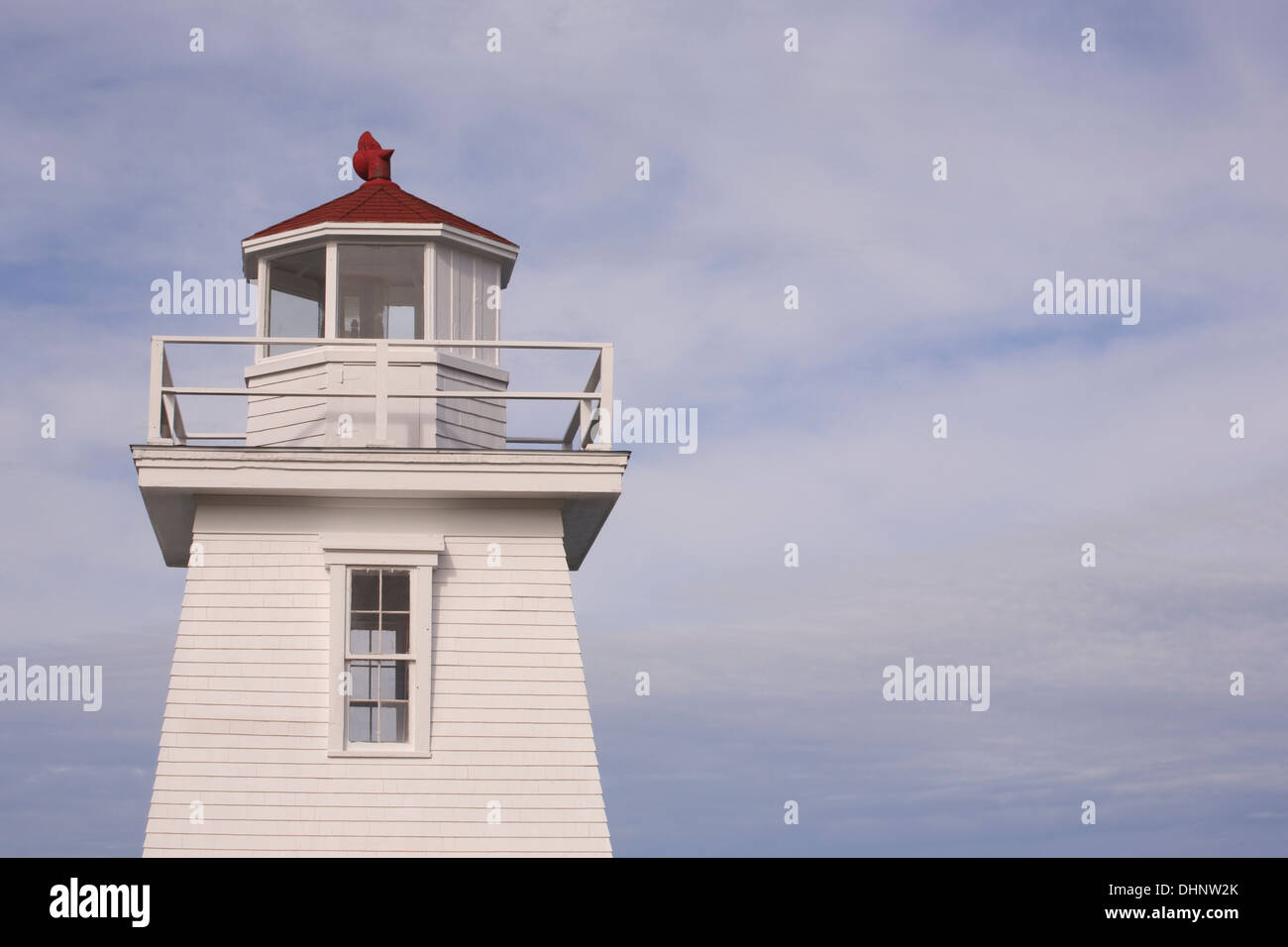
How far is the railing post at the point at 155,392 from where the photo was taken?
17312 mm

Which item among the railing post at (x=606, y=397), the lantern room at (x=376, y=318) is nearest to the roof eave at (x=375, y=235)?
the lantern room at (x=376, y=318)

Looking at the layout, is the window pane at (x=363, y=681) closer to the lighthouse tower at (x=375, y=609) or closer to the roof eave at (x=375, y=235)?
the lighthouse tower at (x=375, y=609)

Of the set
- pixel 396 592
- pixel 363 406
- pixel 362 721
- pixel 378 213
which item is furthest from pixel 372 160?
pixel 362 721

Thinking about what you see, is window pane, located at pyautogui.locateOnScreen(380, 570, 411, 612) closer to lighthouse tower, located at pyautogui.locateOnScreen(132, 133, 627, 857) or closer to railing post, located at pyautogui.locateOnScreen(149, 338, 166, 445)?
lighthouse tower, located at pyautogui.locateOnScreen(132, 133, 627, 857)

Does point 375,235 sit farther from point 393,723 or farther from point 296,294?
point 393,723

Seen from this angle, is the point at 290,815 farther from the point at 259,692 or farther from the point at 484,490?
the point at 484,490

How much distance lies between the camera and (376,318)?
1909 centimetres

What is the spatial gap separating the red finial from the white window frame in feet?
17.5

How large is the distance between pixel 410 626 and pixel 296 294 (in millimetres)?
4559

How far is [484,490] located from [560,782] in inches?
125

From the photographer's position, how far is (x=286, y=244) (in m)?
19.0

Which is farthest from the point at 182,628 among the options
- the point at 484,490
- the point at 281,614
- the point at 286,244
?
the point at 286,244

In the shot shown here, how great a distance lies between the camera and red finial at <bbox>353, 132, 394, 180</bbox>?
20.4m
